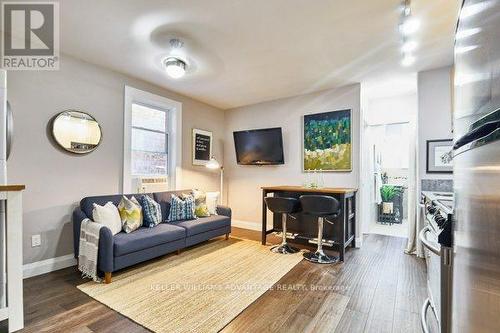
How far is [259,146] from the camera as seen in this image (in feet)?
15.4

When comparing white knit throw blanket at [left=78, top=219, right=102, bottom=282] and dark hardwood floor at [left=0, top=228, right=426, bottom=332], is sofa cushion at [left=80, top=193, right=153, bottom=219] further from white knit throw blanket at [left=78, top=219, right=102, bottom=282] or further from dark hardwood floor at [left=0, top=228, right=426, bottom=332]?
dark hardwood floor at [left=0, top=228, right=426, bottom=332]

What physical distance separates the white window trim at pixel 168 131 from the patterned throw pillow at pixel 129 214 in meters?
Answer: 0.54

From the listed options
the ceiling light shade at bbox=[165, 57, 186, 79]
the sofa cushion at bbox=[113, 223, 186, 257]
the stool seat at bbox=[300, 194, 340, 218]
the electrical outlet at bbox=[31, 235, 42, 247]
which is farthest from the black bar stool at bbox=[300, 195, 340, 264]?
the electrical outlet at bbox=[31, 235, 42, 247]

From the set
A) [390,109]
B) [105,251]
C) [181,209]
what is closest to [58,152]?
[105,251]

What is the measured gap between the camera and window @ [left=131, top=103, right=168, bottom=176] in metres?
3.74

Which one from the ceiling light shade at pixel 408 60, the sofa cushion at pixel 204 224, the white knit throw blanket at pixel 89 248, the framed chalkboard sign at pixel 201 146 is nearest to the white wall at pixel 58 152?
the white knit throw blanket at pixel 89 248

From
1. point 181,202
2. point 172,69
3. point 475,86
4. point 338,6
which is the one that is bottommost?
point 181,202

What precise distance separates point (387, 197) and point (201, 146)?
443 cm

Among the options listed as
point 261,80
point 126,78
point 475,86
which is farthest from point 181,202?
point 475,86

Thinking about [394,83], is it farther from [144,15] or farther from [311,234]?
[144,15]

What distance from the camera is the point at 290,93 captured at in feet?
14.1

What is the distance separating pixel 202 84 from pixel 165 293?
3.03 metres

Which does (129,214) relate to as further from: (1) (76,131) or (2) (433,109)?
(2) (433,109)

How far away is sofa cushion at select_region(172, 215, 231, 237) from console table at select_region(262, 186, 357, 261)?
2.18 feet
